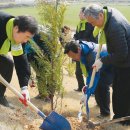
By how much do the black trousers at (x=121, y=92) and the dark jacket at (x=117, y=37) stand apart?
389 mm

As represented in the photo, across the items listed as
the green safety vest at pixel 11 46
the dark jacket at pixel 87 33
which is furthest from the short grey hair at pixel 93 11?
the dark jacket at pixel 87 33

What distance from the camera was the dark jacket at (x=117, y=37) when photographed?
4922 millimetres

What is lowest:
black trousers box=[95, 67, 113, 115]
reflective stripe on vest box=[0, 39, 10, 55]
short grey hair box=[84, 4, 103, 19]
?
black trousers box=[95, 67, 113, 115]

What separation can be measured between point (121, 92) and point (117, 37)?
3.52 ft

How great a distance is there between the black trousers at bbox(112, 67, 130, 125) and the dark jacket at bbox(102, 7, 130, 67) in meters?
0.39

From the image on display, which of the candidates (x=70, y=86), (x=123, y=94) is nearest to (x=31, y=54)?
(x=123, y=94)

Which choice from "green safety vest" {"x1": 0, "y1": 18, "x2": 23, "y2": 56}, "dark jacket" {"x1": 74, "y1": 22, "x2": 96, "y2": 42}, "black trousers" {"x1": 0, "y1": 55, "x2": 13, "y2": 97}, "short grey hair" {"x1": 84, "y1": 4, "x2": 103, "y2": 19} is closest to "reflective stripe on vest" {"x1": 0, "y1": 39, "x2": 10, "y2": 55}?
"green safety vest" {"x1": 0, "y1": 18, "x2": 23, "y2": 56}

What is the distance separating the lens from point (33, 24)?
14.0 feet

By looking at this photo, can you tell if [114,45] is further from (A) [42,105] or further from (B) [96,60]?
(A) [42,105]

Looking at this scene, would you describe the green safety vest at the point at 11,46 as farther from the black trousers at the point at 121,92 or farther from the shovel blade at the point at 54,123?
the black trousers at the point at 121,92

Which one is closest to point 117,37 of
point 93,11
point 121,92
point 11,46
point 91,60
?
point 93,11

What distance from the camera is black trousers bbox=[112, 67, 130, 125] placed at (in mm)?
5496

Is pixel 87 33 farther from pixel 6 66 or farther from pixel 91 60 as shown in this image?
pixel 6 66

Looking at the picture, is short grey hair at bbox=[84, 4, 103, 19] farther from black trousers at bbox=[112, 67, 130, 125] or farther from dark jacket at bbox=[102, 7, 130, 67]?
black trousers at bbox=[112, 67, 130, 125]
